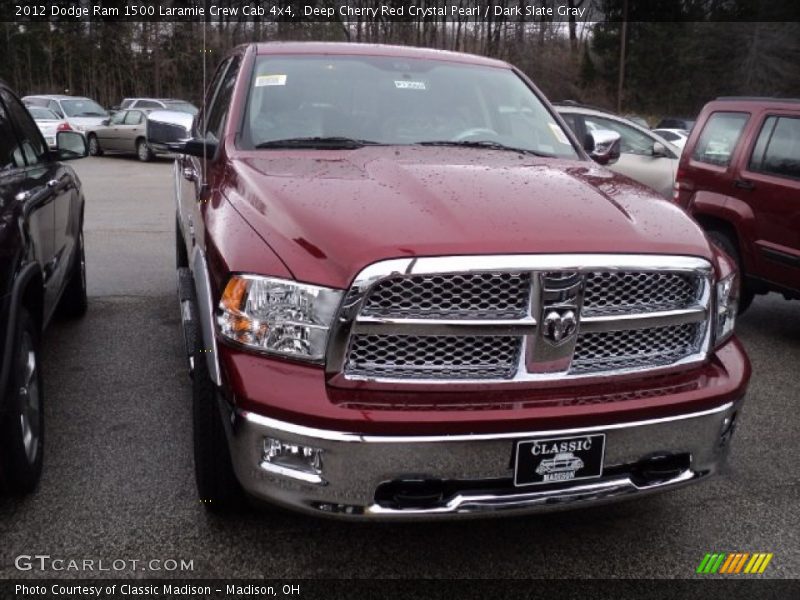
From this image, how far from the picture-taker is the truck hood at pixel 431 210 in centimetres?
241

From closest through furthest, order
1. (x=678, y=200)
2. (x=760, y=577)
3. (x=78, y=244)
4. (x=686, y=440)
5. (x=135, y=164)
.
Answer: (x=686, y=440) < (x=760, y=577) < (x=78, y=244) < (x=678, y=200) < (x=135, y=164)

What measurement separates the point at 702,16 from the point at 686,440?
2116 inches

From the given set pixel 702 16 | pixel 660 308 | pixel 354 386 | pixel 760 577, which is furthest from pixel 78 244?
pixel 702 16

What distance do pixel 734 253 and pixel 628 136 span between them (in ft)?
15.7

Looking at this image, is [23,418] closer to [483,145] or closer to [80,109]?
[483,145]

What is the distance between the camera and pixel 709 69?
48.6m

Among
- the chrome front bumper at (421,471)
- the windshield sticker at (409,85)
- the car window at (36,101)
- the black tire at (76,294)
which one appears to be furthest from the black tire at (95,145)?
the chrome front bumper at (421,471)

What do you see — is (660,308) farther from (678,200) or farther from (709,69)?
(709,69)

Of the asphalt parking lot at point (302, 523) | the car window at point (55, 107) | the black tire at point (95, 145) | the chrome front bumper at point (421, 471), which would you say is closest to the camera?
the chrome front bumper at point (421, 471)

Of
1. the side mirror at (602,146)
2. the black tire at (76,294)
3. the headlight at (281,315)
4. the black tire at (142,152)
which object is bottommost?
the black tire at (142,152)

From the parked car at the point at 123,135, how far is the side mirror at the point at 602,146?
18189mm

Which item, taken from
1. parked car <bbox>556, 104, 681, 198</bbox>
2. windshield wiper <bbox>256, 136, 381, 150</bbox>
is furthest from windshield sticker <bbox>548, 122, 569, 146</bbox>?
parked car <bbox>556, 104, 681, 198</bbox>

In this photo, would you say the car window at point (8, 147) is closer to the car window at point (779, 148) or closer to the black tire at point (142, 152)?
the car window at point (779, 148)

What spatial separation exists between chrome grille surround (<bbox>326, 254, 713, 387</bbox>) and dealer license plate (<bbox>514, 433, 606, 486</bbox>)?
0.63 feet
